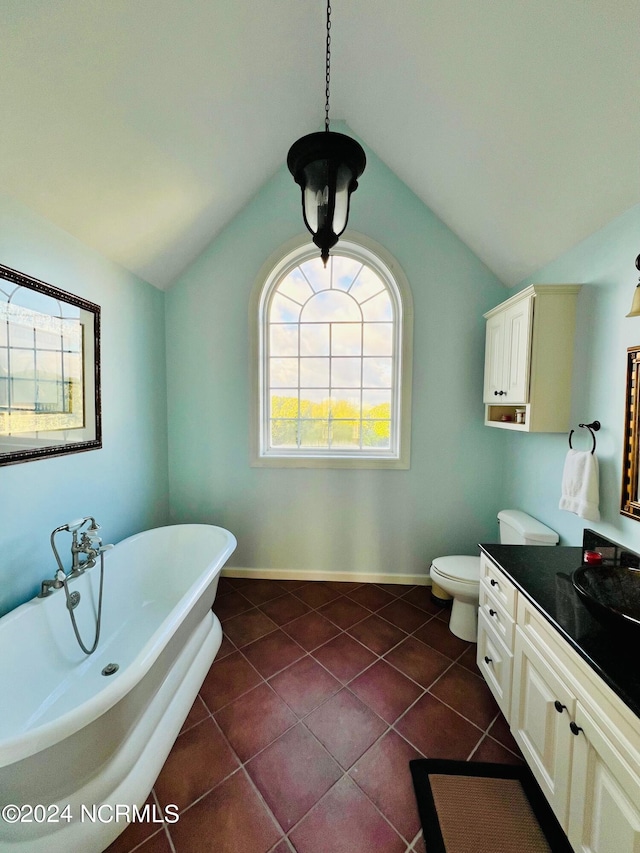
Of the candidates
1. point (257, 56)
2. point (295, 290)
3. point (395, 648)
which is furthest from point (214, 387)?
point (395, 648)

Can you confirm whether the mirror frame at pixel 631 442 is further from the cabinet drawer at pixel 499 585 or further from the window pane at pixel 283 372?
the window pane at pixel 283 372

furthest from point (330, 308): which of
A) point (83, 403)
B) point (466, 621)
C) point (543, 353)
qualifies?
point (466, 621)

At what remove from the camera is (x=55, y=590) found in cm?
147

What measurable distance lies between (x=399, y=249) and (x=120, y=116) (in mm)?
1781

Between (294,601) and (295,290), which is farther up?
(295,290)

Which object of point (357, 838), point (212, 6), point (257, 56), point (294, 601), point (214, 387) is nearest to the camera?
point (357, 838)

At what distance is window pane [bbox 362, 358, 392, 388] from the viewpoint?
2578 millimetres

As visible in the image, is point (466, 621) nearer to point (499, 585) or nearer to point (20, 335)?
point (499, 585)

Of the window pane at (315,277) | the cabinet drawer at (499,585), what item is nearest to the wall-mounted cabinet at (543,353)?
the cabinet drawer at (499,585)

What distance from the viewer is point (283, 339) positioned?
2637mm

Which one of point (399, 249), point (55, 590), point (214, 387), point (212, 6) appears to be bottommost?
point (55, 590)

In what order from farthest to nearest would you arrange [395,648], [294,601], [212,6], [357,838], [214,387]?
1. [214,387]
2. [294,601]
3. [395,648]
4. [212,6]
5. [357,838]

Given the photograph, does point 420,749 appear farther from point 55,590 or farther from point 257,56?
point 257,56

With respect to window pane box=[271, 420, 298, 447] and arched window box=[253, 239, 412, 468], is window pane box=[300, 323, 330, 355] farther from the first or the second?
window pane box=[271, 420, 298, 447]
